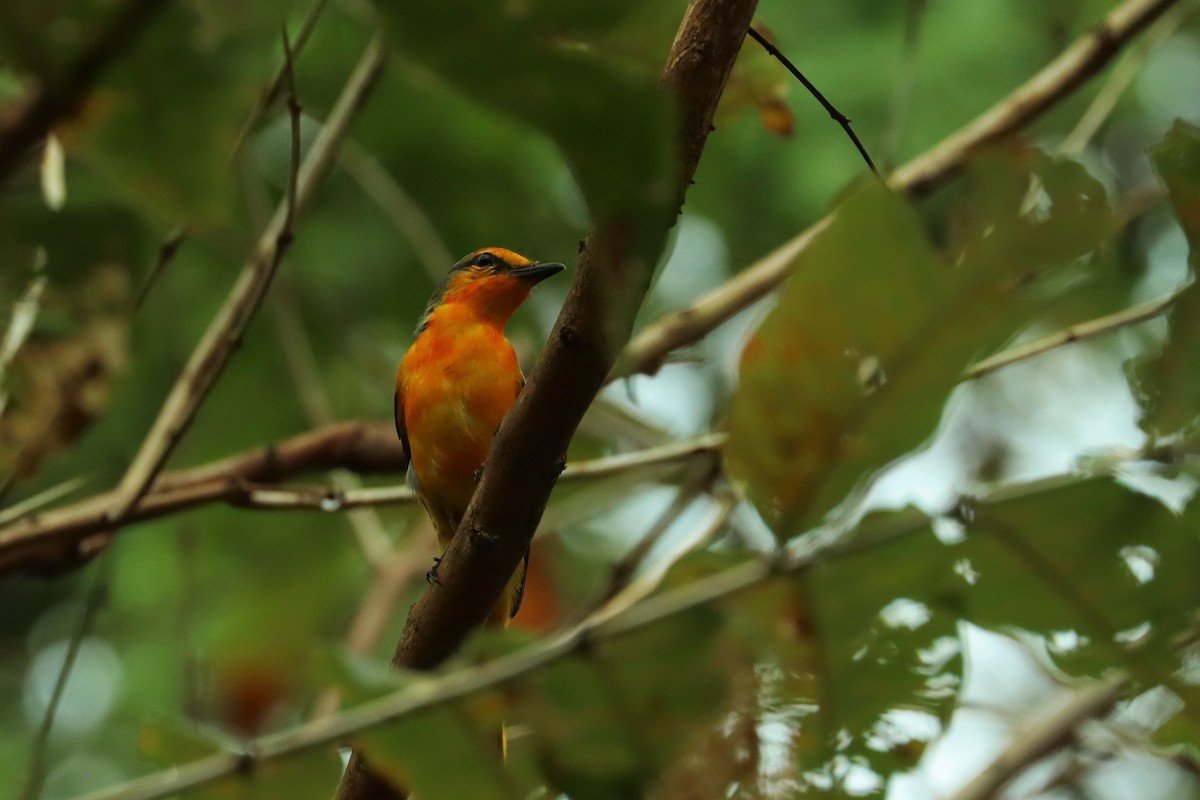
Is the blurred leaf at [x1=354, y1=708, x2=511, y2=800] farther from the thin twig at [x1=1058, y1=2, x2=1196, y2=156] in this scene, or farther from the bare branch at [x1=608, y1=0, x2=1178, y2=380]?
the thin twig at [x1=1058, y1=2, x2=1196, y2=156]

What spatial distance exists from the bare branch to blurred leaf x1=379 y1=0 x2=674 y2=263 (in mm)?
1934

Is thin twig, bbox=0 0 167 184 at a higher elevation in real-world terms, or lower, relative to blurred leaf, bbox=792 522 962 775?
higher

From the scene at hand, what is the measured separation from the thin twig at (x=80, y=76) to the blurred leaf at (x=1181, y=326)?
0.93 m

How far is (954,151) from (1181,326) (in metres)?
1.79

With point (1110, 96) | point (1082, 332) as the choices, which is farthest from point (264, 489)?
point (1110, 96)

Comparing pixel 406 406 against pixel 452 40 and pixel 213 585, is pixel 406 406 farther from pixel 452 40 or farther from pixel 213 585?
pixel 452 40

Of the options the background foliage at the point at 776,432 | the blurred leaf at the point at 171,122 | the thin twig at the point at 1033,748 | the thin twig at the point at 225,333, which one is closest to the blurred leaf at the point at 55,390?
the background foliage at the point at 776,432

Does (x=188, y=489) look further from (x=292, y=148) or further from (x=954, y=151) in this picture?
(x=954, y=151)

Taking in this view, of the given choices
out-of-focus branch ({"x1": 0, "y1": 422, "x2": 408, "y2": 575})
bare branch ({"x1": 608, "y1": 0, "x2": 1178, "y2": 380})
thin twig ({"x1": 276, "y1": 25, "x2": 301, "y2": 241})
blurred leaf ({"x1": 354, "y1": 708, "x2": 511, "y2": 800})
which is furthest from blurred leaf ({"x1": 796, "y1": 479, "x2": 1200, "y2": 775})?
out-of-focus branch ({"x1": 0, "y1": 422, "x2": 408, "y2": 575})

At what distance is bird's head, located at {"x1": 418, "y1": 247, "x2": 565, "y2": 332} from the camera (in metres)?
3.75

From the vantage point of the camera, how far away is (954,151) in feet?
9.29

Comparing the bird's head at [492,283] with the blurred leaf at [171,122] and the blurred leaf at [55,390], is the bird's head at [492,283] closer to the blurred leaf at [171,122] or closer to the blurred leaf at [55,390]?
the blurred leaf at [55,390]

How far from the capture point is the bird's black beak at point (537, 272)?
3.56 meters

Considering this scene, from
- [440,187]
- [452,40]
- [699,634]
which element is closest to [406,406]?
[440,187]
